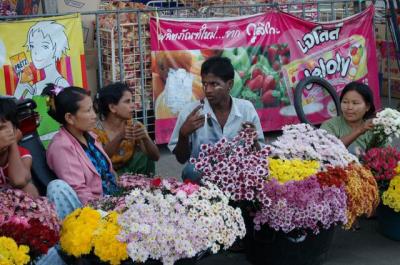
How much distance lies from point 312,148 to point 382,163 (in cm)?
66

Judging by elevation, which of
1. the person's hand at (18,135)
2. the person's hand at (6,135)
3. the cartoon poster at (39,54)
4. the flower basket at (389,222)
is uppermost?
the cartoon poster at (39,54)

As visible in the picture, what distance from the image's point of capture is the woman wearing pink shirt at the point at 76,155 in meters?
4.44

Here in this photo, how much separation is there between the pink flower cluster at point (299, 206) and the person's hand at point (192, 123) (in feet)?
2.47

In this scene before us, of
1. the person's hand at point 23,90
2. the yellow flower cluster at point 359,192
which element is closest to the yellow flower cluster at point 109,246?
the yellow flower cluster at point 359,192

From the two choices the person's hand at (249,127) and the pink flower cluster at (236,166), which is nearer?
the pink flower cluster at (236,166)

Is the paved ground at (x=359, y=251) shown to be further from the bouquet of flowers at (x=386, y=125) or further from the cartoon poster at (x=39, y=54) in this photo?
the cartoon poster at (x=39, y=54)

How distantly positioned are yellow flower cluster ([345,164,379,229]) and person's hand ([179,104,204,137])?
1.09m

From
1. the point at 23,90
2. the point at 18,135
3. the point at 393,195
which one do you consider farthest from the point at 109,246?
the point at 23,90

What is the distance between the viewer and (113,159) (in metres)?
5.30

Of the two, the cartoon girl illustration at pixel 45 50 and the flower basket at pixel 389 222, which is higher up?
the cartoon girl illustration at pixel 45 50

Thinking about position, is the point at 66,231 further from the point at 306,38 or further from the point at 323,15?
the point at 323,15

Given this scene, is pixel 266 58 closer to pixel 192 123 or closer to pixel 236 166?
pixel 192 123

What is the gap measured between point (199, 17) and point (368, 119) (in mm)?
3416

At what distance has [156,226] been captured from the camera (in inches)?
148
